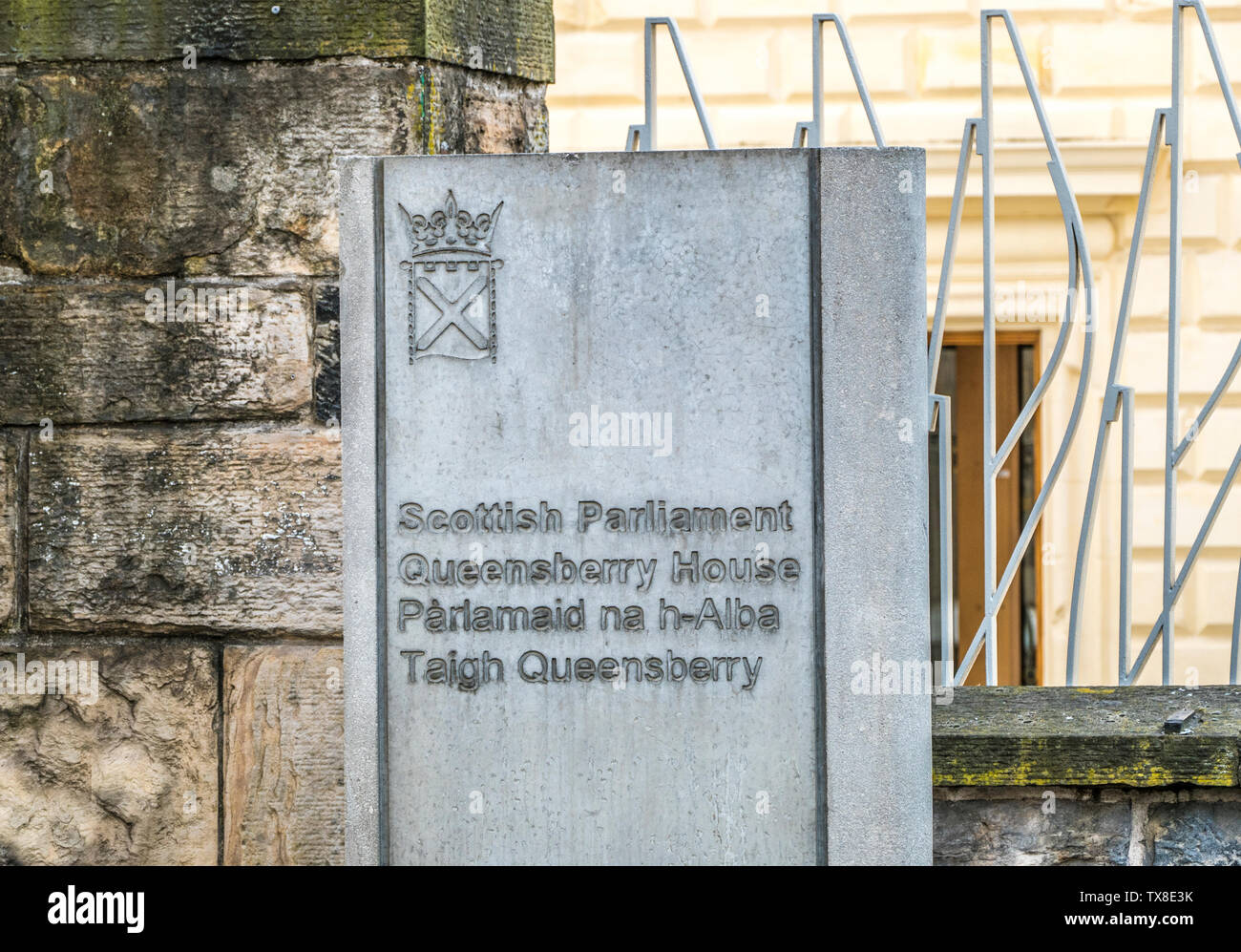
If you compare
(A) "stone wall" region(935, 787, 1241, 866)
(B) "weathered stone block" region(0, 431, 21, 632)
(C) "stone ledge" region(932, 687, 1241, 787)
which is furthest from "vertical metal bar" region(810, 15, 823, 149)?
(B) "weathered stone block" region(0, 431, 21, 632)

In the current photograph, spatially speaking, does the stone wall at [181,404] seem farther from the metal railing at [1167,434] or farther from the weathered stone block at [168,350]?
the metal railing at [1167,434]

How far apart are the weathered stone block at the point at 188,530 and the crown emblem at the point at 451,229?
23.6 inches

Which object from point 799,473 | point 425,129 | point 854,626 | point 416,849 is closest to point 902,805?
point 854,626

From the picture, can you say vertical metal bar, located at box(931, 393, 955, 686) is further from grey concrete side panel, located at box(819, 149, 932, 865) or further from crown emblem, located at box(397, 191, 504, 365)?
crown emblem, located at box(397, 191, 504, 365)

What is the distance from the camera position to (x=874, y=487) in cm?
262

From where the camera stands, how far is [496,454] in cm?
267

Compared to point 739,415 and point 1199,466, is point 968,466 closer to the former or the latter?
point 1199,466

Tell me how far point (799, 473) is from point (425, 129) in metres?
1.11

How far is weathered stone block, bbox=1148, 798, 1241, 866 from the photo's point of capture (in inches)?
121

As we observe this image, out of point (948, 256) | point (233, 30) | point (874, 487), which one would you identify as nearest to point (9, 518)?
point (233, 30)

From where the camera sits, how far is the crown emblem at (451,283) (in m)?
2.65

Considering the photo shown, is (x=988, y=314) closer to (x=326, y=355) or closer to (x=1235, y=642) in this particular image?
(x=1235, y=642)

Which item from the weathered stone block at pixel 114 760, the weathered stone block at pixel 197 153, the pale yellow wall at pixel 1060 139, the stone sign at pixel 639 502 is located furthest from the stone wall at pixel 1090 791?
the pale yellow wall at pixel 1060 139

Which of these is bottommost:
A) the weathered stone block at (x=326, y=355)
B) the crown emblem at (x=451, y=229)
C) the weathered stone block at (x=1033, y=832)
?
the weathered stone block at (x=1033, y=832)
